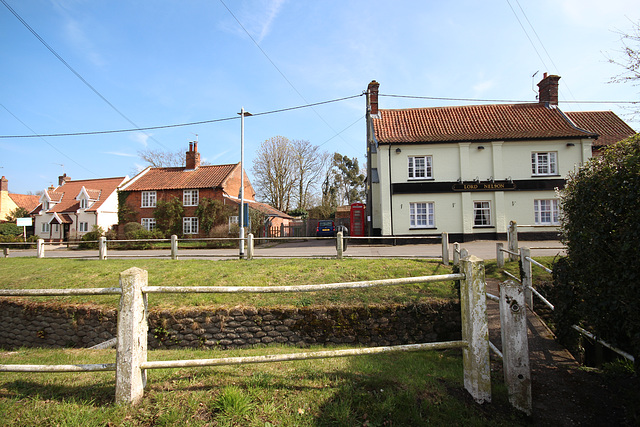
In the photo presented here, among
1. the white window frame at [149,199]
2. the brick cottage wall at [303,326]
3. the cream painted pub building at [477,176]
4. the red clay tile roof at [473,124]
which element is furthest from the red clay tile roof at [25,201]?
the brick cottage wall at [303,326]

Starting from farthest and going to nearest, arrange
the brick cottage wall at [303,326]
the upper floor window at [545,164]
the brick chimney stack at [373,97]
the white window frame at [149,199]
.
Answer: the white window frame at [149,199], the brick chimney stack at [373,97], the upper floor window at [545,164], the brick cottage wall at [303,326]

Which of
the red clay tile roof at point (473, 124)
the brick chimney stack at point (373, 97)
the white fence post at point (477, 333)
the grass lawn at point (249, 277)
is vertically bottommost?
the grass lawn at point (249, 277)

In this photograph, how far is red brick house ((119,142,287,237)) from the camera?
104 feet

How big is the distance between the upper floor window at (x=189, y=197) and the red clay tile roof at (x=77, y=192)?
11976 millimetres

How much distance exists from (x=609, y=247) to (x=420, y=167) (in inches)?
767

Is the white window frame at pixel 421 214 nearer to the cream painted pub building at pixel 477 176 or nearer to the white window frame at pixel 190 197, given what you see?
the cream painted pub building at pixel 477 176

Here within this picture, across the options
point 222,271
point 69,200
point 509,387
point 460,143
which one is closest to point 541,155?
point 460,143

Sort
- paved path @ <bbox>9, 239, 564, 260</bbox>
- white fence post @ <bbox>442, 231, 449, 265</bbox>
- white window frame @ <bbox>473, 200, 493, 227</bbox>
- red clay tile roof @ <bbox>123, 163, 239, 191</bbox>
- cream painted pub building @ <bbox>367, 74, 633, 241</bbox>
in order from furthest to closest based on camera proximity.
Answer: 1. red clay tile roof @ <bbox>123, 163, 239, 191</bbox>
2. white window frame @ <bbox>473, 200, 493, 227</bbox>
3. cream painted pub building @ <bbox>367, 74, 633, 241</bbox>
4. paved path @ <bbox>9, 239, 564, 260</bbox>
5. white fence post @ <bbox>442, 231, 449, 265</bbox>

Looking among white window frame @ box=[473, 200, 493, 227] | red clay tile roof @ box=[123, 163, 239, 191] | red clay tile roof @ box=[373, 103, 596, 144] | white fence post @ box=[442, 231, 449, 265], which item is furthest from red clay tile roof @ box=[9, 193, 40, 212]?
white fence post @ box=[442, 231, 449, 265]

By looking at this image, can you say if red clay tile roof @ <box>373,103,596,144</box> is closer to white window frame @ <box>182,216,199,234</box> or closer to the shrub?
the shrub

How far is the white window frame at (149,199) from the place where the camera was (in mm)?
32875

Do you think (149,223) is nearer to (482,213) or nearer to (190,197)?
(190,197)

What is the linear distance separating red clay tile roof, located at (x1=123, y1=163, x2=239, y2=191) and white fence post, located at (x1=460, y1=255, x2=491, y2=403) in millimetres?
30353

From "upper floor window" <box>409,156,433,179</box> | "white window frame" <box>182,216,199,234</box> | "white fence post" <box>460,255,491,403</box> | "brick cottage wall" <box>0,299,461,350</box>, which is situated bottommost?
"brick cottage wall" <box>0,299,461,350</box>
